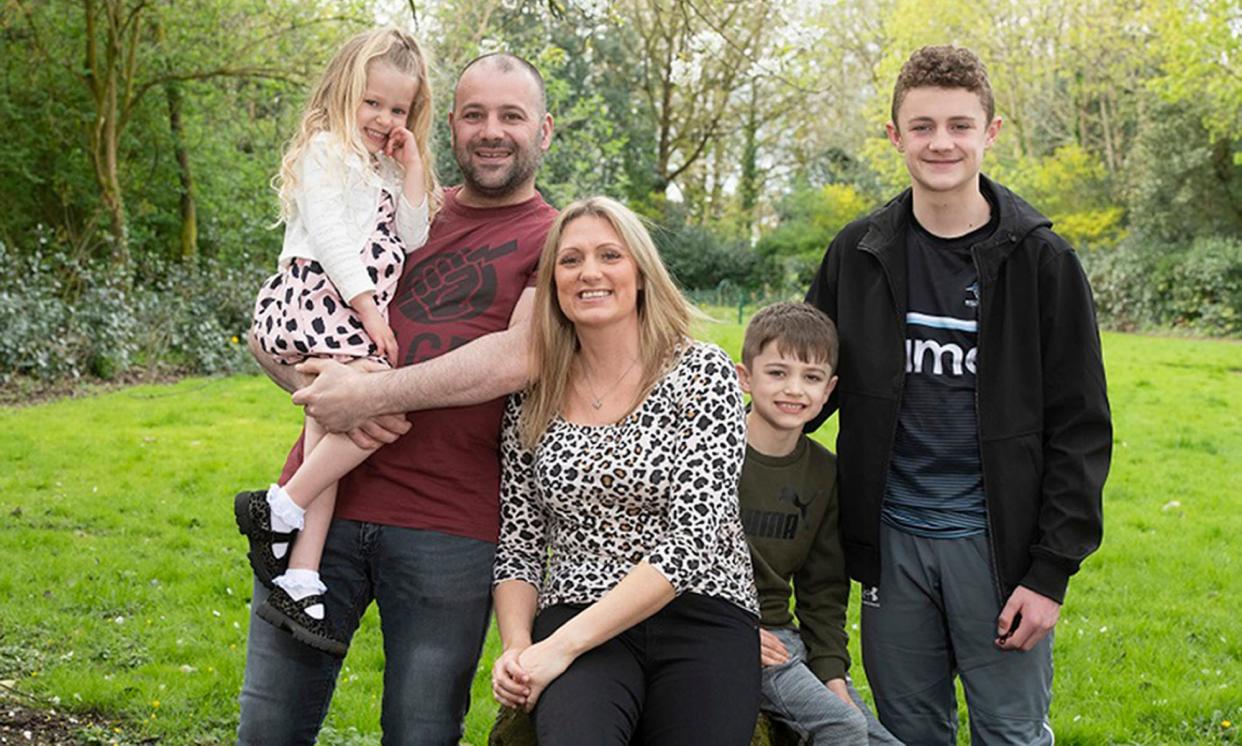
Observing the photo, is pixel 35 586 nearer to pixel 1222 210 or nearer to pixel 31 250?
pixel 31 250

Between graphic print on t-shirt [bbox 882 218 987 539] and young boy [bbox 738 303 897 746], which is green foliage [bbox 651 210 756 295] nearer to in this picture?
young boy [bbox 738 303 897 746]

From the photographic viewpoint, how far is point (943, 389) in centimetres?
308

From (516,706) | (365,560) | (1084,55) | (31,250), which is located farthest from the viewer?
(1084,55)

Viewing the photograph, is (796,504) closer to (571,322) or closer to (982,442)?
(982,442)

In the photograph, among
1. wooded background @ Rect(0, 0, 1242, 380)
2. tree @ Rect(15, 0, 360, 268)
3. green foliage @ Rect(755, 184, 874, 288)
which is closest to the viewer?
wooded background @ Rect(0, 0, 1242, 380)

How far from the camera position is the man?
2.99 metres

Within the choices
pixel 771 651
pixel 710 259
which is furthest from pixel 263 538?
pixel 710 259

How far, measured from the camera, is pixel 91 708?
4785 millimetres

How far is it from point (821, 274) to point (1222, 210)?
25263 millimetres

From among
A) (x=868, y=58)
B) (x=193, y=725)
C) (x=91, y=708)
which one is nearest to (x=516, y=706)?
(x=193, y=725)

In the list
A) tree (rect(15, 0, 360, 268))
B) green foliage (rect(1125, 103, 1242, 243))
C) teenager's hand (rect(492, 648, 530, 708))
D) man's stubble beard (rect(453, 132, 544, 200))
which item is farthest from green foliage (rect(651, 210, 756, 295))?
teenager's hand (rect(492, 648, 530, 708))

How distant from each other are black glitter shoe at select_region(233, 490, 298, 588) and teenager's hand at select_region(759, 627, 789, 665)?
4.06 ft

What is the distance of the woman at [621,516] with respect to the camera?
2707 millimetres

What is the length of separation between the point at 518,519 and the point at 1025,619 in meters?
1.30
